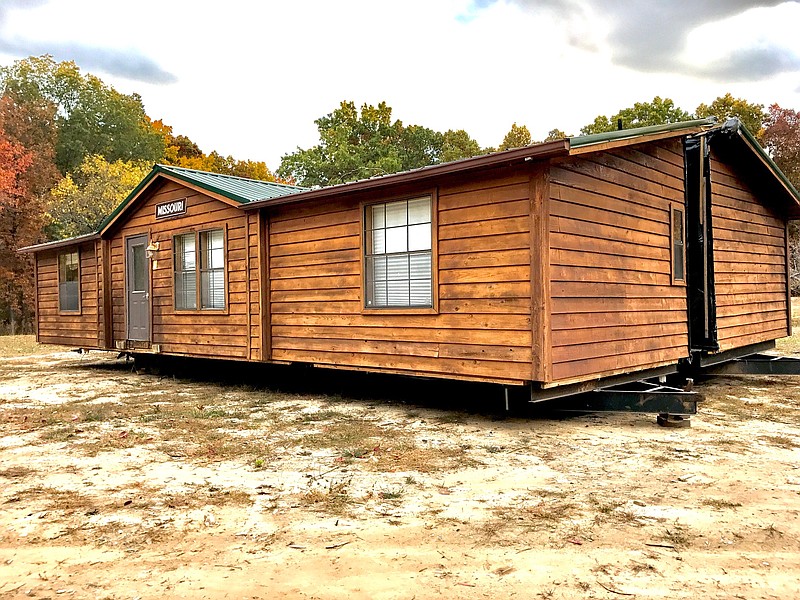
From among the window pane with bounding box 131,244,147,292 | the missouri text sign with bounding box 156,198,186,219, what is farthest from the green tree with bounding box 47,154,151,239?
the missouri text sign with bounding box 156,198,186,219

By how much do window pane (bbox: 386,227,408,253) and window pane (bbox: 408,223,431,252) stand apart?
0.27 feet

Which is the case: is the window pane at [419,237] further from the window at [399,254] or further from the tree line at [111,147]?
the tree line at [111,147]

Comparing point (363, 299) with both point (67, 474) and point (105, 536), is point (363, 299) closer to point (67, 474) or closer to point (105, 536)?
point (67, 474)

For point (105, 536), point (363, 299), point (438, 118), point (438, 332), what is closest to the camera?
point (105, 536)

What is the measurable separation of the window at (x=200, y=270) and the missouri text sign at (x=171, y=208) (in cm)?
40

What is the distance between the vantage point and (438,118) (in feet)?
145

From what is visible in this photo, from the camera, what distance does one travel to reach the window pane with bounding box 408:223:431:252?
735 centimetres

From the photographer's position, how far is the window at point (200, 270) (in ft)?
33.5

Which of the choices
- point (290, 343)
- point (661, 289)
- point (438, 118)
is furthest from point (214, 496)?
point (438, 118)

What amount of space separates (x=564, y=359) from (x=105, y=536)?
4280mm


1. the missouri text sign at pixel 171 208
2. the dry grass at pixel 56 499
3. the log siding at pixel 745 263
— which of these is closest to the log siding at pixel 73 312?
the missouri text sign at pixel 171 208

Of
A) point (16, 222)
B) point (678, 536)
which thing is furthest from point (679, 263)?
point (16, 222)

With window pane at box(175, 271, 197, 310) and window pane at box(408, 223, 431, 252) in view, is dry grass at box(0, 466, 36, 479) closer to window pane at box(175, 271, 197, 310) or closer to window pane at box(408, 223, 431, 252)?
window pane at box(408, 223, 431, 252)

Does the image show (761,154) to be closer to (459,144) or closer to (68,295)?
(68,295)
